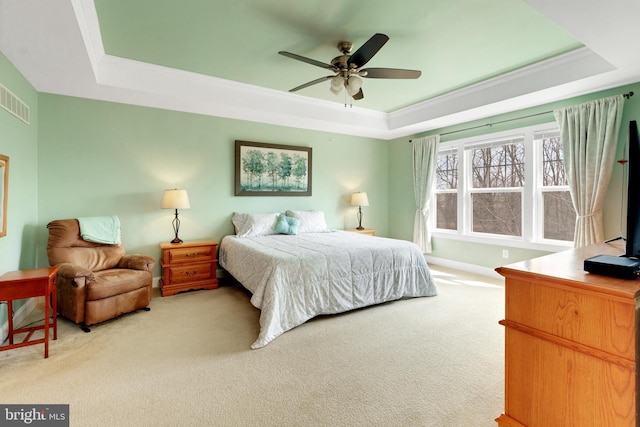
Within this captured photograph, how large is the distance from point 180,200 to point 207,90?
1.45 metres

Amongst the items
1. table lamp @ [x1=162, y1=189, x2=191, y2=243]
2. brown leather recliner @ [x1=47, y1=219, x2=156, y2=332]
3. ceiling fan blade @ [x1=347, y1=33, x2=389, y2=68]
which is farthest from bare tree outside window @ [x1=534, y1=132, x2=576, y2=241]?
brown leather recliner @ [x1=47, y1=219, x2=156, y2=332]

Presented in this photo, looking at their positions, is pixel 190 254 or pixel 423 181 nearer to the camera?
pixel 190 254

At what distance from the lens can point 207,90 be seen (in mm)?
3887

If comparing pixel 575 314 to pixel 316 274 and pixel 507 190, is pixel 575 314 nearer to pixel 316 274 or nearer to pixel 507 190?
pixel 316 274

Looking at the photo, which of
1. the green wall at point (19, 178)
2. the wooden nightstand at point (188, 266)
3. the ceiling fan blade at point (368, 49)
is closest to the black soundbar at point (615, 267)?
the ceiling fan blade at point (368, 49)

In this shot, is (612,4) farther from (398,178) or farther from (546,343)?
(398,178)

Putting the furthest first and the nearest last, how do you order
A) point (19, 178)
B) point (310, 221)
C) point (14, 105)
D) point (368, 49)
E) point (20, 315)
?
point (310, 221) → point (19, 178) → point (20, 315) → point (14, 105) → point (368, 49)

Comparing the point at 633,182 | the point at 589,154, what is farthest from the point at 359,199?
the point at 633,182

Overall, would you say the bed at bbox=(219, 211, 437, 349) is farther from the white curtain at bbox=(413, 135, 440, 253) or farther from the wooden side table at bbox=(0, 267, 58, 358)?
the white curtain at bbox=(413, 135, 440, 253)

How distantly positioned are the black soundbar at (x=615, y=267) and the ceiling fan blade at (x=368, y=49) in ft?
6.42

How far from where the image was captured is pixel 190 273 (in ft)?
13.2

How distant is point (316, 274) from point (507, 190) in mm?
3398

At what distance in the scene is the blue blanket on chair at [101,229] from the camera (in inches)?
132

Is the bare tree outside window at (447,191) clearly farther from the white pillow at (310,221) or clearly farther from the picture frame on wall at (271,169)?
the picture frame on wall at (271,169)
